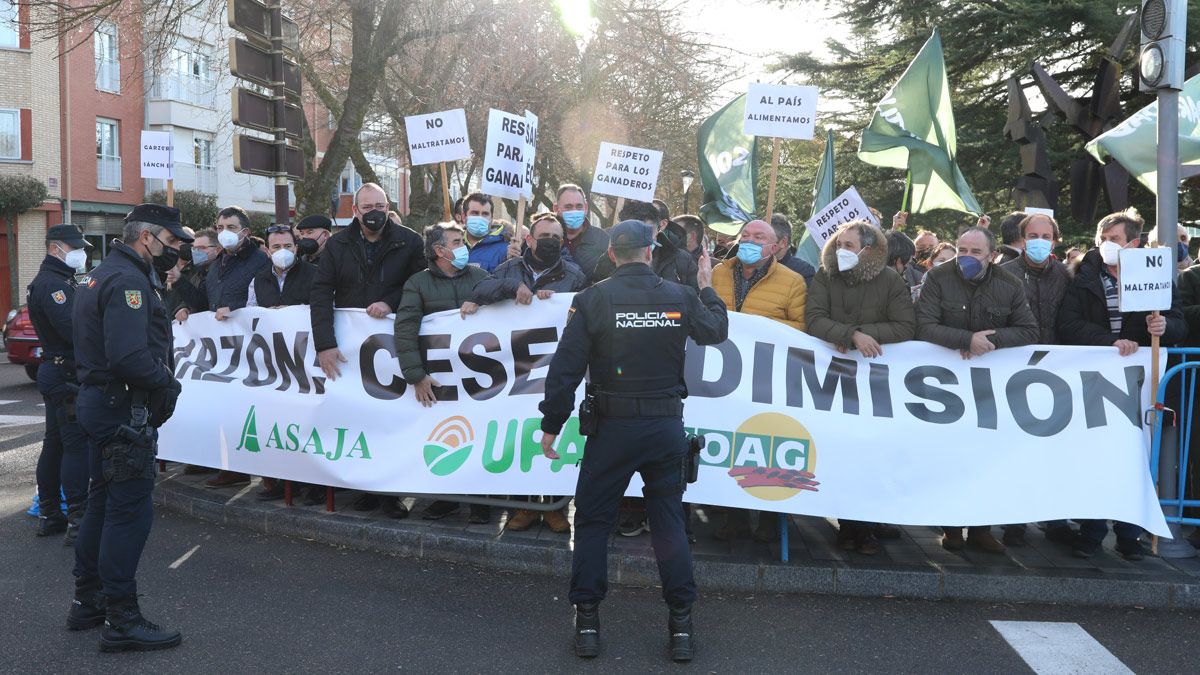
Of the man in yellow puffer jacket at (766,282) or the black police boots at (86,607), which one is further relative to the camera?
the man in yellow puffer jacket at (766,282)

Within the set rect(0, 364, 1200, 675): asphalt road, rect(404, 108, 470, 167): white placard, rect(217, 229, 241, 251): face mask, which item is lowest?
rect(0, 364, 1200, 675): asphalt road

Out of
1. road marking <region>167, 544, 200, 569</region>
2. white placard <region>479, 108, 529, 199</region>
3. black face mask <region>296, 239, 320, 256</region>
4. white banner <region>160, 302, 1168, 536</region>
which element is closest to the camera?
white banner <region>160, 302, 1168, 536</region>

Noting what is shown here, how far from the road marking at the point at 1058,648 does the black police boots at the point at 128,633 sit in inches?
151

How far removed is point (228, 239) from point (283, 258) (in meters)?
0.56

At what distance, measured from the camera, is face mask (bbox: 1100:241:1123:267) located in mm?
6055

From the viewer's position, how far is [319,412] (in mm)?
6859

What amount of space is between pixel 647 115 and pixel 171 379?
2030 centimetres

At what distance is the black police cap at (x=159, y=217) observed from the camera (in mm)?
4954

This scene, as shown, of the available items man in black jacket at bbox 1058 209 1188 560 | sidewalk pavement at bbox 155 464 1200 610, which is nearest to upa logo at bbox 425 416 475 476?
sidewalk pavement at bbox 155 464 1200 610

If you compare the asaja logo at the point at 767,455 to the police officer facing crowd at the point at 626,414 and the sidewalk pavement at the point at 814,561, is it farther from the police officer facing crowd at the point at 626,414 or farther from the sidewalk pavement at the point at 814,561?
the police officer facing crowd at the point at 626,414

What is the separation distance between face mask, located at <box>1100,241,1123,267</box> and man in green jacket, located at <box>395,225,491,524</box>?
149 inches

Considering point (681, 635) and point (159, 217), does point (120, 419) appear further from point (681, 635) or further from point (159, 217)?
point (681, 635)

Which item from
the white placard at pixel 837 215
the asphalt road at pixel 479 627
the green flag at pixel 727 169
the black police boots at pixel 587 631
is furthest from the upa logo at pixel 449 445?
the green flag at pixel 727 169

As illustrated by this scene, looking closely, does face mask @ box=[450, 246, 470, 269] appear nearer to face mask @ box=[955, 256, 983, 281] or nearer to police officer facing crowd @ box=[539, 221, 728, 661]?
police officer facing crowd @ box=[539, 221, 728, 661]
